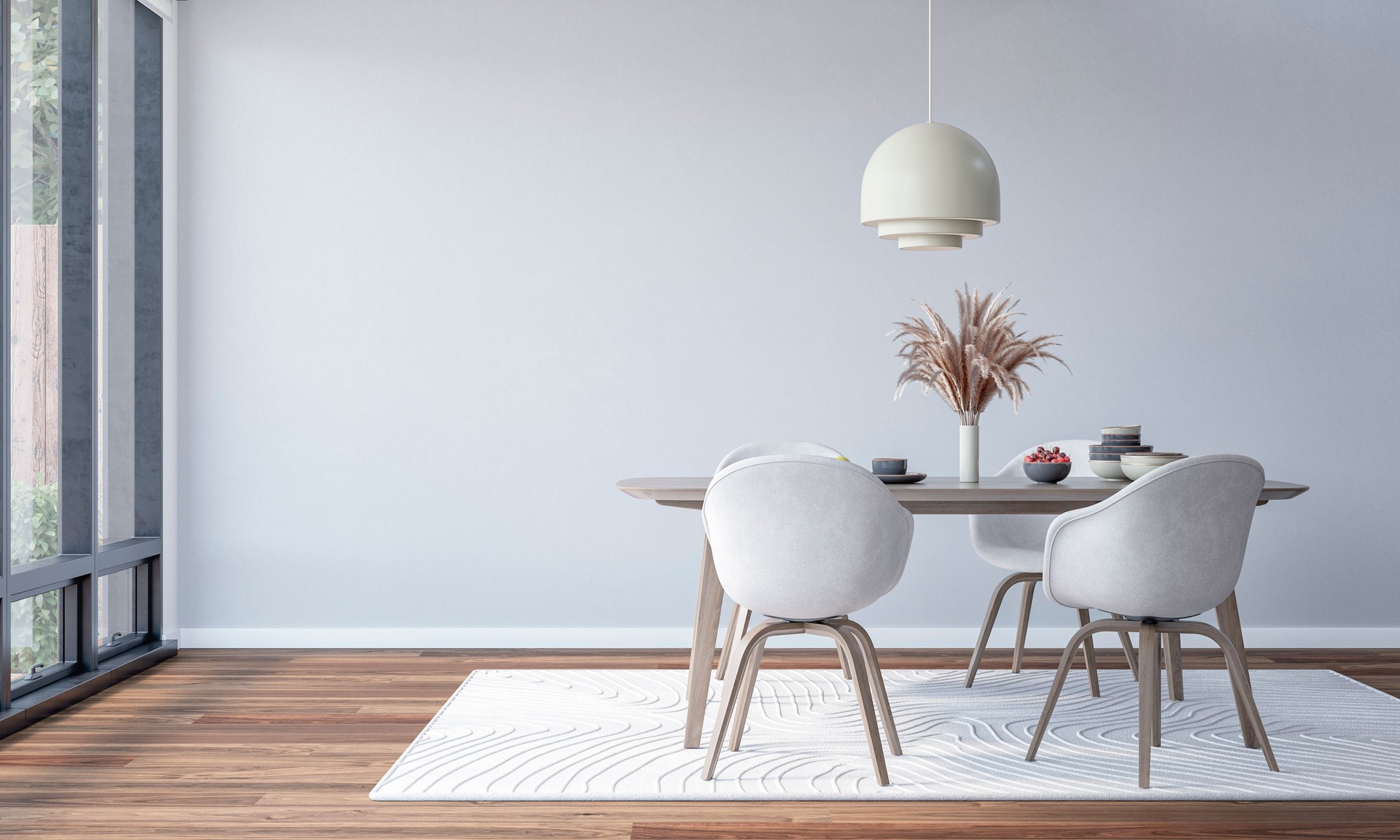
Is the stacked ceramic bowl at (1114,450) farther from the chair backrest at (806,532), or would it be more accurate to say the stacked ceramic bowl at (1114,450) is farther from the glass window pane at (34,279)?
the glass window pane at (34,279)

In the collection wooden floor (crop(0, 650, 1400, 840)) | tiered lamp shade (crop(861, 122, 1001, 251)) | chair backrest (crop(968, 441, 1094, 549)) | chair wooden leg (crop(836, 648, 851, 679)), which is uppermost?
tiered lamp shade (crop(861, 122, 1001, 251))

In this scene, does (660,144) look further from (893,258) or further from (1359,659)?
(1359,659)

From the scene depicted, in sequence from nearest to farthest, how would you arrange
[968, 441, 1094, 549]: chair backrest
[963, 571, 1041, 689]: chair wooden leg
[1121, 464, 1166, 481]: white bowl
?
[1121, 464, 1166, 481]: white bowl, [963, 571, 1041, 689]: chair wooden leg, [968, 441, 1094, 549]: chair backrest

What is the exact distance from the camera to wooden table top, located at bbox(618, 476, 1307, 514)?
244 centimetres

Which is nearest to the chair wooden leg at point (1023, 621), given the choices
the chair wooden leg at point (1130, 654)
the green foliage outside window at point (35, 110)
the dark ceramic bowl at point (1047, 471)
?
the chair wooden leg at point (1130, 654)

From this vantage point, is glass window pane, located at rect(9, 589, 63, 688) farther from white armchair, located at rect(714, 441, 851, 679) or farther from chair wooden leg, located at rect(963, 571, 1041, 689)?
chair wooden leg, located at rect(963, 571, 1041, 689)

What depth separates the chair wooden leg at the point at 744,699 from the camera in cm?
243

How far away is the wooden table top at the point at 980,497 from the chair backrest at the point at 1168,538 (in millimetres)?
124

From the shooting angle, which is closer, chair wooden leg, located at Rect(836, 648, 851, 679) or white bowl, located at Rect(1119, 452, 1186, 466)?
white bowl, located at Rect(1119, 452, 1186, 466)

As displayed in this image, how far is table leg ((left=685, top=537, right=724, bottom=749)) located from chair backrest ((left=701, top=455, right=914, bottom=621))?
27 centimetres

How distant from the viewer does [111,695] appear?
3.13 m

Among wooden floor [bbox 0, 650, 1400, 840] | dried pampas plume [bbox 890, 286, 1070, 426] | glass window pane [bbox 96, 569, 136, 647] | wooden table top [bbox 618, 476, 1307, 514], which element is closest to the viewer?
wooden floor [bbox 0, 650, 1400, 840]

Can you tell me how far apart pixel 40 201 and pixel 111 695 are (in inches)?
58.7

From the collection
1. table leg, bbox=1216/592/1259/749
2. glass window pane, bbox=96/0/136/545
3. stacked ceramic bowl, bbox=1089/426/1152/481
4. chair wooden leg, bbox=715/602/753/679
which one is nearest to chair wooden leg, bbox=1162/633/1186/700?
table leg, bbox=1216/592/1259/749
